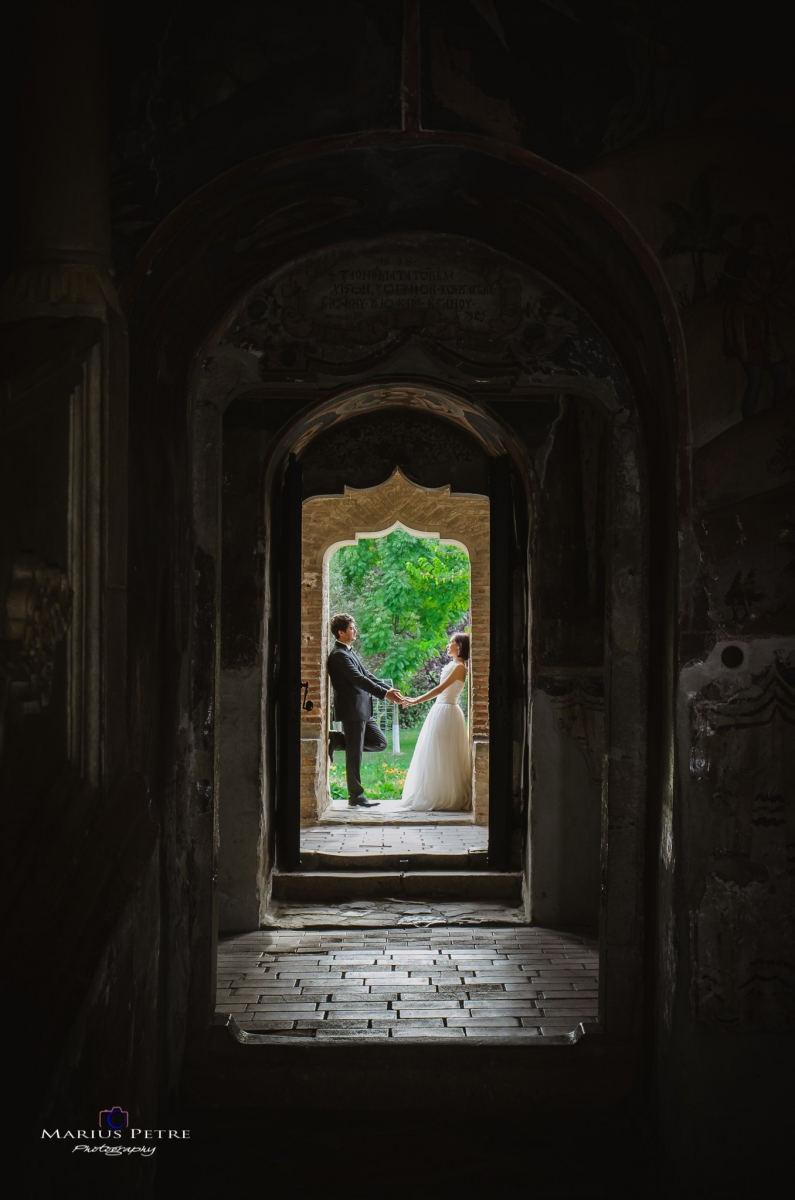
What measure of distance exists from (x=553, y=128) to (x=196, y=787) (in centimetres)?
274

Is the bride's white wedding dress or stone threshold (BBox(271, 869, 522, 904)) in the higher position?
the bride's white wedding dress

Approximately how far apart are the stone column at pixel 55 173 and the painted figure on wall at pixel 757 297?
192 centimetres

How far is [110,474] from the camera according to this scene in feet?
9.27

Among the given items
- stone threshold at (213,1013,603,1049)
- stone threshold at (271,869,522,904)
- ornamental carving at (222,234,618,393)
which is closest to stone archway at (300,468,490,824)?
stone threshold at (271,869,522,904)

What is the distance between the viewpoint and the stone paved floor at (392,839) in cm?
731

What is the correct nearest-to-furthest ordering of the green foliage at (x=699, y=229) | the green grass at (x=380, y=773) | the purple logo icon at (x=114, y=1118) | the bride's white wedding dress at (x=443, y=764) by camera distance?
the purple logo icon at (x=114, y=1118) → the green foliage at (x=699, y=229) → the bride's white wedding dress at (x=443, y=764) → the green grass at (x=380, y=773)

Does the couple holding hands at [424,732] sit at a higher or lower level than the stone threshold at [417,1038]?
higher

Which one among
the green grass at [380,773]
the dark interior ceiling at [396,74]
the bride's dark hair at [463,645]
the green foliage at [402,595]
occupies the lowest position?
the green grass at [380,773]

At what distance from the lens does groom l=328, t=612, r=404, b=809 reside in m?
9.31

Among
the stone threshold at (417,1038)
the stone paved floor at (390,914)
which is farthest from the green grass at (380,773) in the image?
the stone threshold at (417,1038)

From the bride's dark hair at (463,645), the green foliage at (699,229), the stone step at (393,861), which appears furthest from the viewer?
the bride's dark hair at (463,645)

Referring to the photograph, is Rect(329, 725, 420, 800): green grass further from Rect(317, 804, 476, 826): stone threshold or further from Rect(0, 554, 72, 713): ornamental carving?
Rect(0, 554, 72, 713): ornamental carving

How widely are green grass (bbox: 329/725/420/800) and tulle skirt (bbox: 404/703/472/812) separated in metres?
2.44

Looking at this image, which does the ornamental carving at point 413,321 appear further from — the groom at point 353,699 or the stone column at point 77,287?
the groom at point 353,699
